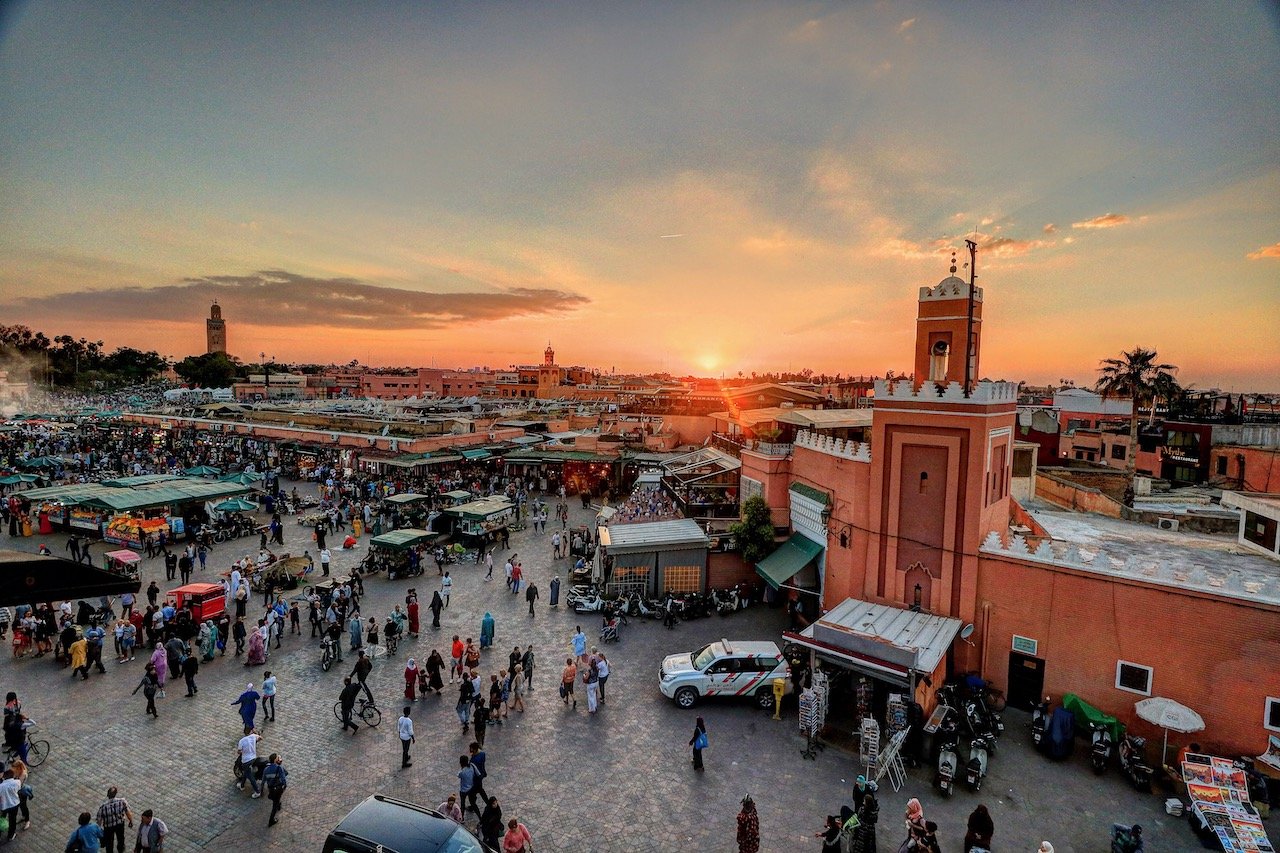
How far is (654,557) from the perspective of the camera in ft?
60.8

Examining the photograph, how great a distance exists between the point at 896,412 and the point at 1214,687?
7.68 m

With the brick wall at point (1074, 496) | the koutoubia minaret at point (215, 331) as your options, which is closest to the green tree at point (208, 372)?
the koutoubia minaret at point (215, 331)

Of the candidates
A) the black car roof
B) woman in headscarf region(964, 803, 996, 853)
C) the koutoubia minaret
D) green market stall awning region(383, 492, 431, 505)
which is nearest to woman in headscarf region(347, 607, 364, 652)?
the black car roof

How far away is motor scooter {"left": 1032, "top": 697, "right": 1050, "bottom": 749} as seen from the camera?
1148 centimetres

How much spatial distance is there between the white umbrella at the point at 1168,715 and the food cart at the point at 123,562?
25.8 m

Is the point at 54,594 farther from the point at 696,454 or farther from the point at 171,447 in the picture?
the point at 171,447

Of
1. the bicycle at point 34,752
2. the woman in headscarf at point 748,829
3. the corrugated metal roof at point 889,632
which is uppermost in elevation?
the corrugated metal roof at point 889,632

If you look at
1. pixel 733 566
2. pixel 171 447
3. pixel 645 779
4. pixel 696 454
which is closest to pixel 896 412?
pixel 733 566

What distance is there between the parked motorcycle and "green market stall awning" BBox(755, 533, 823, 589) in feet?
25.0

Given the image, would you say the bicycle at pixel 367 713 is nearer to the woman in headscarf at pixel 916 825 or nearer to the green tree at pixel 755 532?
the woman in headscarf at pixel 916 825

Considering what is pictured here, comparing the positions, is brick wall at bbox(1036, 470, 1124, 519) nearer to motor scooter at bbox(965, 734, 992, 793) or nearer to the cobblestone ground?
the cobblestone ground

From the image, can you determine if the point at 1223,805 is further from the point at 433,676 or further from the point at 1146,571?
the point at 433,676

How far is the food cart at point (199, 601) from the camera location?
→ 50.3 ft

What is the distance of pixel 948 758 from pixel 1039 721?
10.5ft
